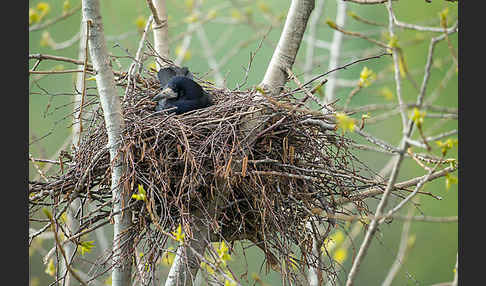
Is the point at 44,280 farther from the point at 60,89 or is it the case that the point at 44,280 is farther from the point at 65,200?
the point at 65,200

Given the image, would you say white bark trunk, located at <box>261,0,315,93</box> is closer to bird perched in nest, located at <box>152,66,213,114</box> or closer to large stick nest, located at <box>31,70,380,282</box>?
large stick nest, located at <box>31,70,380,282</box>

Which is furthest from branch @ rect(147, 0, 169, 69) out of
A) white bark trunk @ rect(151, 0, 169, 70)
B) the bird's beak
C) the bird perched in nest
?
the bird's beak

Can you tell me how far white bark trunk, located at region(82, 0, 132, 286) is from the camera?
2.64m

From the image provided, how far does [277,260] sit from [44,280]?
20.2ft

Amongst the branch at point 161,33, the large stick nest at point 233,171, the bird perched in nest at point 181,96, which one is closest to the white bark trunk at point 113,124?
the large stick nest at point 233,171

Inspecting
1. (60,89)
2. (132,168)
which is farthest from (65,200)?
(60,89)

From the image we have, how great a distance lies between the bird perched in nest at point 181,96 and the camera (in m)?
3.52

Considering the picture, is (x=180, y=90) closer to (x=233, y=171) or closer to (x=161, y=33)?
(x=161, y=33)

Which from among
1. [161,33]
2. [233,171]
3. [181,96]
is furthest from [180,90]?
[233,171]

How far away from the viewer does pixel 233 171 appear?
279 cm

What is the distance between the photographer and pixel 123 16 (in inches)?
357

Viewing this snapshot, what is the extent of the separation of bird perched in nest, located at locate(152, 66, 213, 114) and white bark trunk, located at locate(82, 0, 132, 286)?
0.73 m

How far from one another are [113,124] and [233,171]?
2.05ft

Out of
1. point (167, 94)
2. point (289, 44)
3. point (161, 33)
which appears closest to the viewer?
point (289, 44)
